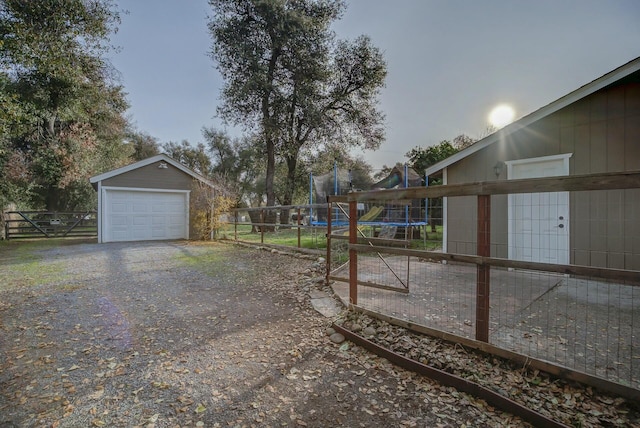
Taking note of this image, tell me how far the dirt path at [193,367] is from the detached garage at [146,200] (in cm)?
742

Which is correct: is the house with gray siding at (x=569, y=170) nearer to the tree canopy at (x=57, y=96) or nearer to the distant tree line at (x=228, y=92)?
the distant tree line at (x=228, y=92)

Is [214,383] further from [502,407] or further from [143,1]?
[143,1]

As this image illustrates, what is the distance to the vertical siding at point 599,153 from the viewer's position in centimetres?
481

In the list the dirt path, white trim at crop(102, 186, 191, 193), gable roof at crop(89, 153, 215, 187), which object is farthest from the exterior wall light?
white trim at crop(102, 186, 191, 193)

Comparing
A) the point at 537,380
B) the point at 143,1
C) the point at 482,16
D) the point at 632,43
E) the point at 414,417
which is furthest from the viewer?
the point at 143,1

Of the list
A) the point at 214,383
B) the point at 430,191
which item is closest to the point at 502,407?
the point at 430,191

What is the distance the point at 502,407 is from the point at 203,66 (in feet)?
58.9

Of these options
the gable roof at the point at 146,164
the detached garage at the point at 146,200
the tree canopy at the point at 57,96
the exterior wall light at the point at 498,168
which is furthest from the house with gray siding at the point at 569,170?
the tree canopy at the point at 57,96

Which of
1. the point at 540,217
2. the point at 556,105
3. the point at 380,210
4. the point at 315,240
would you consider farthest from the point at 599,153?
the point at 315,240

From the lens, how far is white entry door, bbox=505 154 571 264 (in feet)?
17.9

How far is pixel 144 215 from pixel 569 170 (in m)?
13.8

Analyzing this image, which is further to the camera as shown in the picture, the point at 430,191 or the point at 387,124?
the point at 387,124

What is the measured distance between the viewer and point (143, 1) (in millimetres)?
9453

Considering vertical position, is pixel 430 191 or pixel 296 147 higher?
pixel 296 147
